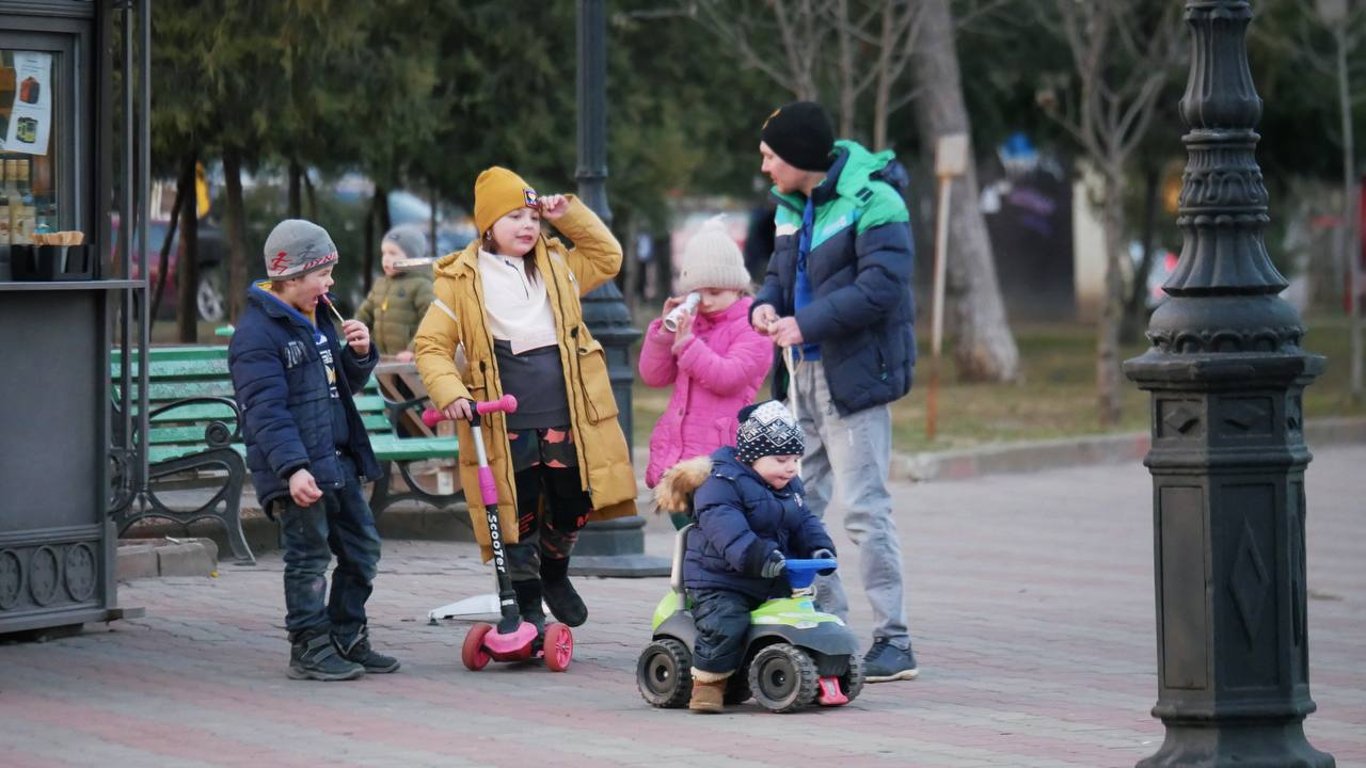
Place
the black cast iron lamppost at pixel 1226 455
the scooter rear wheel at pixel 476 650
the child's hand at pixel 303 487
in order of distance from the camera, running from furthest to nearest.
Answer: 1. the scooter rear wheel at pixel 476 650
2. the child's hand at pixel 303 487
3. the black cast iron lamppost at pixel 1226 455

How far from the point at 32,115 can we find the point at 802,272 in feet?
9.58

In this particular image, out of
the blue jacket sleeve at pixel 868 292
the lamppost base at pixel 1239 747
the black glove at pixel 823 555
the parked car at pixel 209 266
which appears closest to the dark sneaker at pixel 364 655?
the black glove at pixel 823 555

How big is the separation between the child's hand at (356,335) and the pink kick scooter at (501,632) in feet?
1.03

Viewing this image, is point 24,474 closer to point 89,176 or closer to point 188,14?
point 89,176

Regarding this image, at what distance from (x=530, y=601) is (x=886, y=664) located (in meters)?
1.30

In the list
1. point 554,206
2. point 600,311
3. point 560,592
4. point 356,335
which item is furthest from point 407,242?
point 356,335

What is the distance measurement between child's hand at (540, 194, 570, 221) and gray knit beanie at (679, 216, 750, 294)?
1.51ft

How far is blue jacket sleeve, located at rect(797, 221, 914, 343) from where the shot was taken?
759 cm

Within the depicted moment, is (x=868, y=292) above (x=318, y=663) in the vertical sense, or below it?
above

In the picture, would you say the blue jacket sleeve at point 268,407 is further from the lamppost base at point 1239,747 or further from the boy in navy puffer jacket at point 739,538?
the lamppost base at point 1239,747

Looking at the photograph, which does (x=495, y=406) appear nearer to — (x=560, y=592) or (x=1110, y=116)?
(x=560, y=592)

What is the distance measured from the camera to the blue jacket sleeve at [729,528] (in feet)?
23.2

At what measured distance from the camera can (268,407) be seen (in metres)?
7.52

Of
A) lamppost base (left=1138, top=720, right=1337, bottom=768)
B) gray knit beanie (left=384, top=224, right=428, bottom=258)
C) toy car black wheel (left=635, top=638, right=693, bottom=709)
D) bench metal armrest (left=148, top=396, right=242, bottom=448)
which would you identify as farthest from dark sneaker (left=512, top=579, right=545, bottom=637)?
gray knit beanie (left=384, top=224, right=428, bottom=258)
